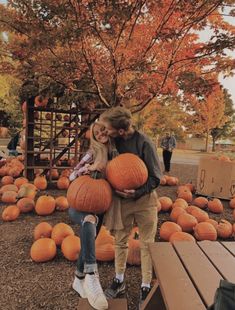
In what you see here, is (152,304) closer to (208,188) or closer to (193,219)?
(193,219)

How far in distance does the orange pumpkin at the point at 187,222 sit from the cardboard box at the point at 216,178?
2771mm

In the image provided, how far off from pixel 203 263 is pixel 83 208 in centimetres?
105

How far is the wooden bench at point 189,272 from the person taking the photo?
160 cm

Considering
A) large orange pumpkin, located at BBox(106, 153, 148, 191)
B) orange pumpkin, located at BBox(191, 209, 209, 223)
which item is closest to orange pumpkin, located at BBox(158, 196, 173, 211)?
orange pumpkin, located at BBox(191, 209, 209, 223)

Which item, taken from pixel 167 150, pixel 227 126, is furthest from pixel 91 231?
pixel 227 126

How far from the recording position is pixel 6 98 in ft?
69.7

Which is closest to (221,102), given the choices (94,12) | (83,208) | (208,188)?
(208,188)

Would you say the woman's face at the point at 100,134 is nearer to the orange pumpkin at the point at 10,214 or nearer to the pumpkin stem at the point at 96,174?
the pumpkin stem at the point at 96,174

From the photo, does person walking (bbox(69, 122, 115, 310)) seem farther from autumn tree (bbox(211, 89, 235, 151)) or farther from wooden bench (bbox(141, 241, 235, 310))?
autumn tree (bbox(211, 89, 235, 151))

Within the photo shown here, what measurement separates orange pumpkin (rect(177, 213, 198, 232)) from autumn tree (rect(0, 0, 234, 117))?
7.49 ft

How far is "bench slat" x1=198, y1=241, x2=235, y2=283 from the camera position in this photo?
1882mm

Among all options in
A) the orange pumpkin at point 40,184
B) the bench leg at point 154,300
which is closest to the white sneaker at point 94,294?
the bench leg at point 154,300

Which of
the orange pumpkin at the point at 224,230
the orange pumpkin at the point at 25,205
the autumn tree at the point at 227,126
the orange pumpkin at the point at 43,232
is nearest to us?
the orange pumpkin at the point at 43,232

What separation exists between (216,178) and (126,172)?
4907mm
